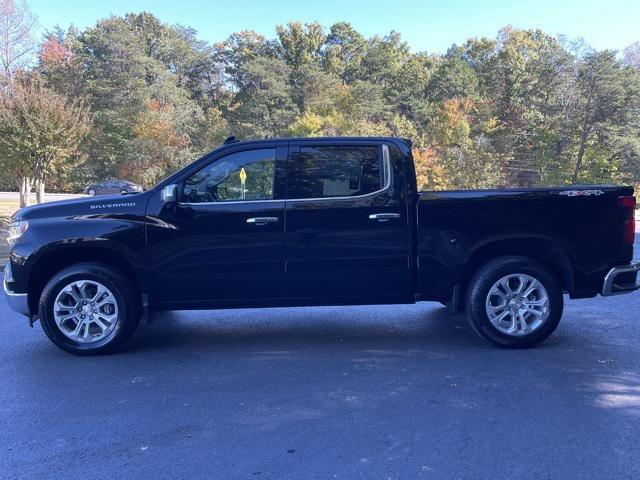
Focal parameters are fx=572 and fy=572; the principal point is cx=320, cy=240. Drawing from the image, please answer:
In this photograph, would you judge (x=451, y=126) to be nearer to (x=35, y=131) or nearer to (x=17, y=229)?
(x=35, y=131)

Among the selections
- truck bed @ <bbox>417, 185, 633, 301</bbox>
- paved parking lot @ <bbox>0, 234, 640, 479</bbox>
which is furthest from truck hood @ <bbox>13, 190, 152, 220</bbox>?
truck bed @ <bbox>417, 185, 633, 301</bbox>

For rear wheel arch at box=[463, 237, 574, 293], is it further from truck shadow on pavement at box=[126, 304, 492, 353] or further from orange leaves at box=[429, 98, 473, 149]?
orange leaves at box=[429, 98, 473, 149]

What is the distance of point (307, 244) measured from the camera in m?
5.35

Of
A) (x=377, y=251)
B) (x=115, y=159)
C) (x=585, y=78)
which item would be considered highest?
(x=585, y=78)

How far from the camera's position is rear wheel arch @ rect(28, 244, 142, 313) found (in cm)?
540

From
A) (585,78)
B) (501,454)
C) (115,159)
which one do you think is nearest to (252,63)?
(115,159)

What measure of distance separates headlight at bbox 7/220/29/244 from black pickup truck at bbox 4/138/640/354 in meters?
0.01

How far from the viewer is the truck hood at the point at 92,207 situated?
5320 millimetres

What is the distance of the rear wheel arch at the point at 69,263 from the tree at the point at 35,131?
14.4 meters

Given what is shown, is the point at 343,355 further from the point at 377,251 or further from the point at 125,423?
the point at 125,423

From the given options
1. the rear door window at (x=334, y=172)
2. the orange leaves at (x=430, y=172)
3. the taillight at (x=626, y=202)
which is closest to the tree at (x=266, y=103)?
the orange leaves at (x=430, y=172)

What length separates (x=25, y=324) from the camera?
672cm

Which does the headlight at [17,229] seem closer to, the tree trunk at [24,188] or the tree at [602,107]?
the tree trunk at [24,188]

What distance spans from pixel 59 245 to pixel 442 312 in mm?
4482
